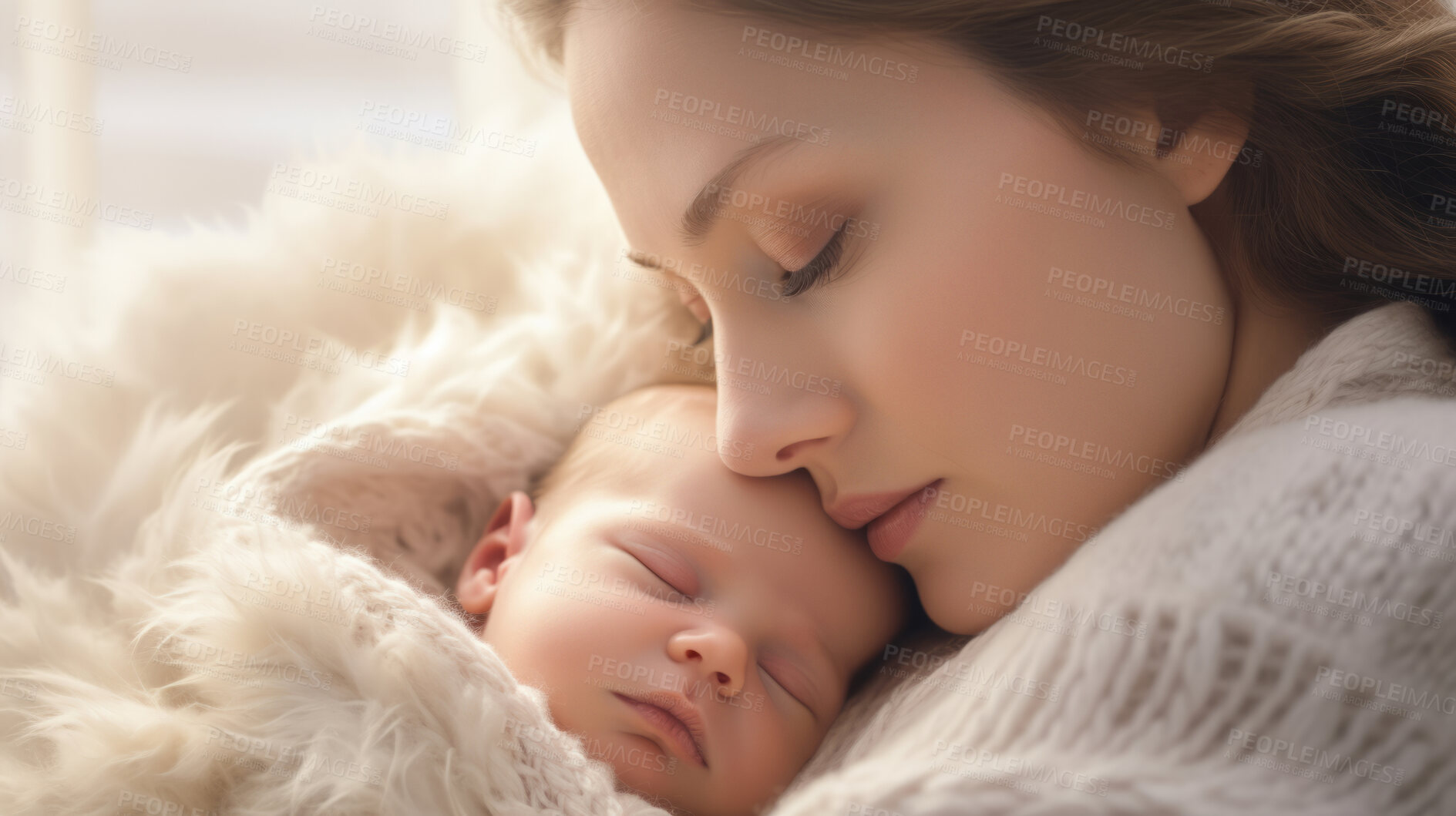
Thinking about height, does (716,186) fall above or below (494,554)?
above

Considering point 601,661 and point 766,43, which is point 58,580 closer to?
point 601,661

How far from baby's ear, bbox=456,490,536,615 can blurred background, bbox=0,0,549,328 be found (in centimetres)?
74

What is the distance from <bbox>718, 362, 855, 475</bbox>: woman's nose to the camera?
0.91 metres

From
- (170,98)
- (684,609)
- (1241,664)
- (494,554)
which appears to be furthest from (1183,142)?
(170,98)

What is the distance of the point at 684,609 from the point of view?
938mm

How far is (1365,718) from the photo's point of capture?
0.59 m

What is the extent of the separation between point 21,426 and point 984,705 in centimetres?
110

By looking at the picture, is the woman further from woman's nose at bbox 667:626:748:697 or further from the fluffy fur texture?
the fluffy fur texture

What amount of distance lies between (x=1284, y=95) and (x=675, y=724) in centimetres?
81

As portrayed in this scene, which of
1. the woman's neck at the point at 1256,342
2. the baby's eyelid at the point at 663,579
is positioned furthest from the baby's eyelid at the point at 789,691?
the woman's neck at the point at 1256,342

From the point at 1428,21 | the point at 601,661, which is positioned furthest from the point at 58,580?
the point at 1428,21

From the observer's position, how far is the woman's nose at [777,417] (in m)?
0.91

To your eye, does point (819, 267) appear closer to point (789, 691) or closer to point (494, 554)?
point (789, 691)

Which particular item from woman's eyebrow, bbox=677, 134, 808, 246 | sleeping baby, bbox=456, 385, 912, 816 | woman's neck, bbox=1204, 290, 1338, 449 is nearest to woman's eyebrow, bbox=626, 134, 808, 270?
woman's eyebrow, bbox=677, 134, 808, 246
